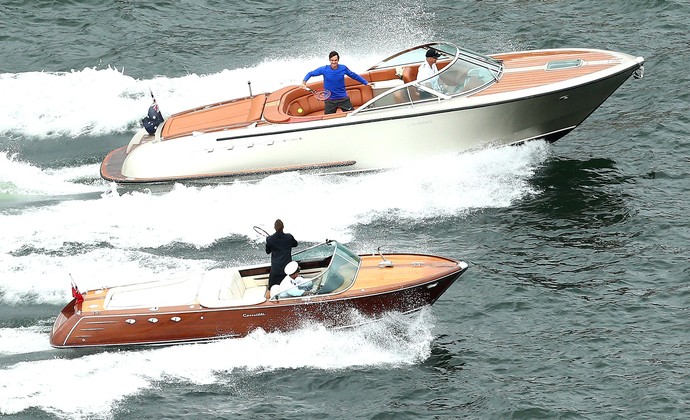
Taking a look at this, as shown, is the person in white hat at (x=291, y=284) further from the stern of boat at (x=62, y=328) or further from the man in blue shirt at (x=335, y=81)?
the man in blue shirt at (x=335, y=81)

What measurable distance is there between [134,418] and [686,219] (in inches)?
392

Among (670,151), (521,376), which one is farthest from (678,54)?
(521,376)

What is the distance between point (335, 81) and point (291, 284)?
5817 mm

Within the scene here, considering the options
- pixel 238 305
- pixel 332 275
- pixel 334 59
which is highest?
pixel 334 59

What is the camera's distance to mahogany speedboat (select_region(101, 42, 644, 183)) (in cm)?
1959

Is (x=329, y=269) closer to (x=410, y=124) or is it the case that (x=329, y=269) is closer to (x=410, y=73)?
(x=410, y=124)

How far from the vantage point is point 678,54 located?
2422 centimetres

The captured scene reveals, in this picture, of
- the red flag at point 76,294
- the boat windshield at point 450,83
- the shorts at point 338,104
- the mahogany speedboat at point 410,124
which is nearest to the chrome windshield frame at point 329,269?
the red flag at point 76,294

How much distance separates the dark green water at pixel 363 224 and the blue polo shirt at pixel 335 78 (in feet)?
5.39

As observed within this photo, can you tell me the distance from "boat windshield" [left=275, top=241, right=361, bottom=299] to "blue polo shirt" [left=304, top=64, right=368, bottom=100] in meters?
4.86

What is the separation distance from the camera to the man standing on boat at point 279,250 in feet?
51.2

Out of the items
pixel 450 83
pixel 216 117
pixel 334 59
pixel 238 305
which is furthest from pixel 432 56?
pixel 238 305

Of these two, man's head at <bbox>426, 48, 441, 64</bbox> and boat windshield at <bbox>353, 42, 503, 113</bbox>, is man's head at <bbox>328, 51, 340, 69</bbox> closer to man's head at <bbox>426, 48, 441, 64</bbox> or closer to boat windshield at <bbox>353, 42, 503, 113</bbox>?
boat windshield at <bbox>353, 42, 503, 113</bbox>

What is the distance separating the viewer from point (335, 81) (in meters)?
20.0
